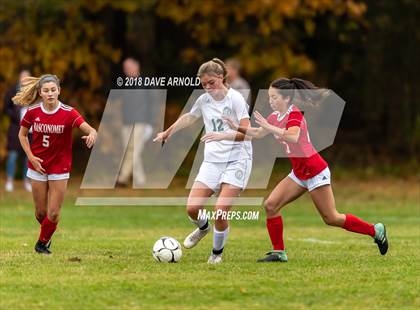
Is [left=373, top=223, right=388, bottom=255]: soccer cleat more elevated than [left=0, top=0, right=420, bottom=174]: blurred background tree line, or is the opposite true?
[left=0, top=0, right=420, bottom=174]: blurred background tree line

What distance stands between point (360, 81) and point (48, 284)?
18653 millimetres

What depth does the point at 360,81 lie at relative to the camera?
26062 mm

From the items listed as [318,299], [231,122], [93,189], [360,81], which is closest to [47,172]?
Result: [231,122]

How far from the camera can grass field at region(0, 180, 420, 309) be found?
26.0ft

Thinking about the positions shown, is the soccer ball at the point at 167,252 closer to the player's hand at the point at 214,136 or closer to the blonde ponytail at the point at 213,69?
the player's hand at the point at 214,136

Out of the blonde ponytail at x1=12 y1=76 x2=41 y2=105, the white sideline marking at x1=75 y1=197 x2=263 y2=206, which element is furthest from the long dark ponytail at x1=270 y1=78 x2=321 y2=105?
the white sideline marking at x1=75 y1=197 x2=263 y2=206

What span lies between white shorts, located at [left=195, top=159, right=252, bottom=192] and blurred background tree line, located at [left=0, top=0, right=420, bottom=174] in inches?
447

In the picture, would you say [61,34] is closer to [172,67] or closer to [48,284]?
[172,67]

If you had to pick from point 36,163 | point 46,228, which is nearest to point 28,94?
point 36,163

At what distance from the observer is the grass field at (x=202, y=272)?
793 cm

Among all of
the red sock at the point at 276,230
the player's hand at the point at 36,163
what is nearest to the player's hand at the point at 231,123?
the red sock at the point at 276,230

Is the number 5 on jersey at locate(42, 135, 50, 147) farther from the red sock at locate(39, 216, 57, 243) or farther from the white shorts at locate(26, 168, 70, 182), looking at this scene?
the red sock at locate(39, 216, 57, 243)

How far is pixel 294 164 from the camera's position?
33.7ft

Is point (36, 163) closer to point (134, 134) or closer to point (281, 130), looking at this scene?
point (281, 130)
